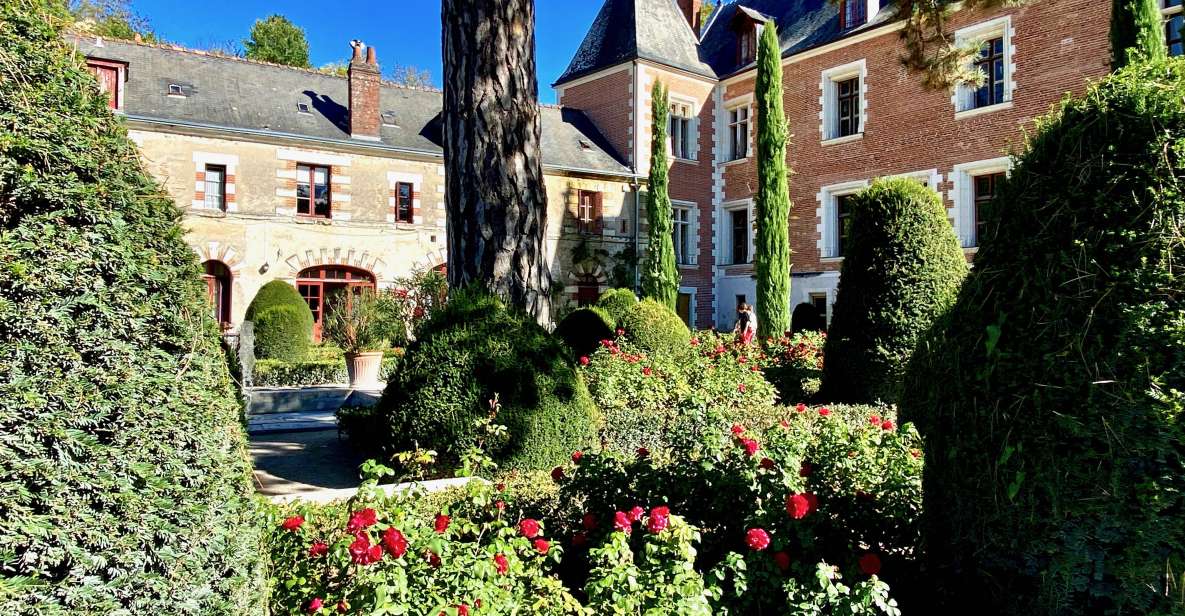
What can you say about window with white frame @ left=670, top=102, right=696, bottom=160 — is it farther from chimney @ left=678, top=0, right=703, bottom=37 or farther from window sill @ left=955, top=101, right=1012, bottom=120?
window sill @ left=955, top=101, right=1012, bottom=120

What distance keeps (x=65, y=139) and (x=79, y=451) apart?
2.21 feet

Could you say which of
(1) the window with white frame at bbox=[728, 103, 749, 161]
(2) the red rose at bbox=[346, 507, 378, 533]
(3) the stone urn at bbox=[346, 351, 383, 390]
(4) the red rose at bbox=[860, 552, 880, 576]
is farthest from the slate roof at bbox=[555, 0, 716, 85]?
(2) the red rose at bbox=[346, 507, 378, 533]

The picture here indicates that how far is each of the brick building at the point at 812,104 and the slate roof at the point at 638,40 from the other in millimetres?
54

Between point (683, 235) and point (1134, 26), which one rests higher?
point (1134, 26)

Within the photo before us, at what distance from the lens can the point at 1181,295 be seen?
6.53ft

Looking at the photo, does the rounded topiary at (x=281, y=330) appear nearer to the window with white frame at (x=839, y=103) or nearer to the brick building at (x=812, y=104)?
the brick building at (x=812, y=104)

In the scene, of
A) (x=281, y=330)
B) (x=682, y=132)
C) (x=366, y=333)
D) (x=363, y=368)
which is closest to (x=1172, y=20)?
(x=682, y=132)

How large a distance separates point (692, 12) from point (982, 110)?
460 inches

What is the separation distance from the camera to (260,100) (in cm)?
1812

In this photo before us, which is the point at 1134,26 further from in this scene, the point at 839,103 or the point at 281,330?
the point at 281,330

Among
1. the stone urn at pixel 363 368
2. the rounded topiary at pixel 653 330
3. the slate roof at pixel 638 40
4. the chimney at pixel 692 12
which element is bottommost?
the stone urn at pixel 363 368

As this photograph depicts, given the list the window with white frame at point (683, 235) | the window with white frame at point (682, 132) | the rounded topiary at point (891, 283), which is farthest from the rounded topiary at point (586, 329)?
the window with white frame at point (682, 132)

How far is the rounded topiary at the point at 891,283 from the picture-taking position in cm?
731

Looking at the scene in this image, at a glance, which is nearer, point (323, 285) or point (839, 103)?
point (323, 285)
